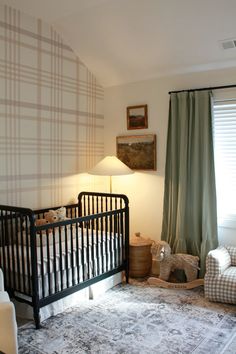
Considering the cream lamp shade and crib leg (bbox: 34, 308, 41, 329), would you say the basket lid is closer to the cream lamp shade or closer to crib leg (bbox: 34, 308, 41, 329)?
the cream lamp shade

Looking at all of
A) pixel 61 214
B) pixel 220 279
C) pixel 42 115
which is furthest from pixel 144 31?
pixel 220 279

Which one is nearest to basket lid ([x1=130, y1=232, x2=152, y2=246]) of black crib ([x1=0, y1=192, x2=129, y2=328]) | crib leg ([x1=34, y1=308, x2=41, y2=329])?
black crib ([x1=0, y1=192, x2=129, y2=328])

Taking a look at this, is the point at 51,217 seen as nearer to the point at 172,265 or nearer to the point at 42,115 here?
the point at 42,115

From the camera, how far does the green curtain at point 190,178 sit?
3.64m

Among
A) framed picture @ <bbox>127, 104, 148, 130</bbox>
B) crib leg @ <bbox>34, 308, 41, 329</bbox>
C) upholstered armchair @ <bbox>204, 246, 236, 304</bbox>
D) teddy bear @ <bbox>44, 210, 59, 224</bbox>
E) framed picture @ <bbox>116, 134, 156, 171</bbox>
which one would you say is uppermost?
framed picture @ <bbox>127, 104, 148, 130</bbox>

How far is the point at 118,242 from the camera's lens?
363 cm

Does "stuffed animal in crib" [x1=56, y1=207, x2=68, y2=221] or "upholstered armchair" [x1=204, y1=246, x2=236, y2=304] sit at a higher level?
"stuffed animal in crib" [x1=56, y1=207, x2=68, y2=221]

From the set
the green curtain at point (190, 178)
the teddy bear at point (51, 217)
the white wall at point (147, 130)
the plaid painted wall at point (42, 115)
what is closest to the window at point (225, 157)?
the green curtain at point (190, 178)

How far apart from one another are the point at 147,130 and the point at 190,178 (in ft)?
2.67

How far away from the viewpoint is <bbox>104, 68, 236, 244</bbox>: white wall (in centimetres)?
398

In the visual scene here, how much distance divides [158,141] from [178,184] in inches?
23.1

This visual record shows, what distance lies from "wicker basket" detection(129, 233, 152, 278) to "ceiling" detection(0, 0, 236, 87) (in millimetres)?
1886

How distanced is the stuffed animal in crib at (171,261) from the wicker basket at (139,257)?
19 centimetres

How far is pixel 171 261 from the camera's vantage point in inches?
144
